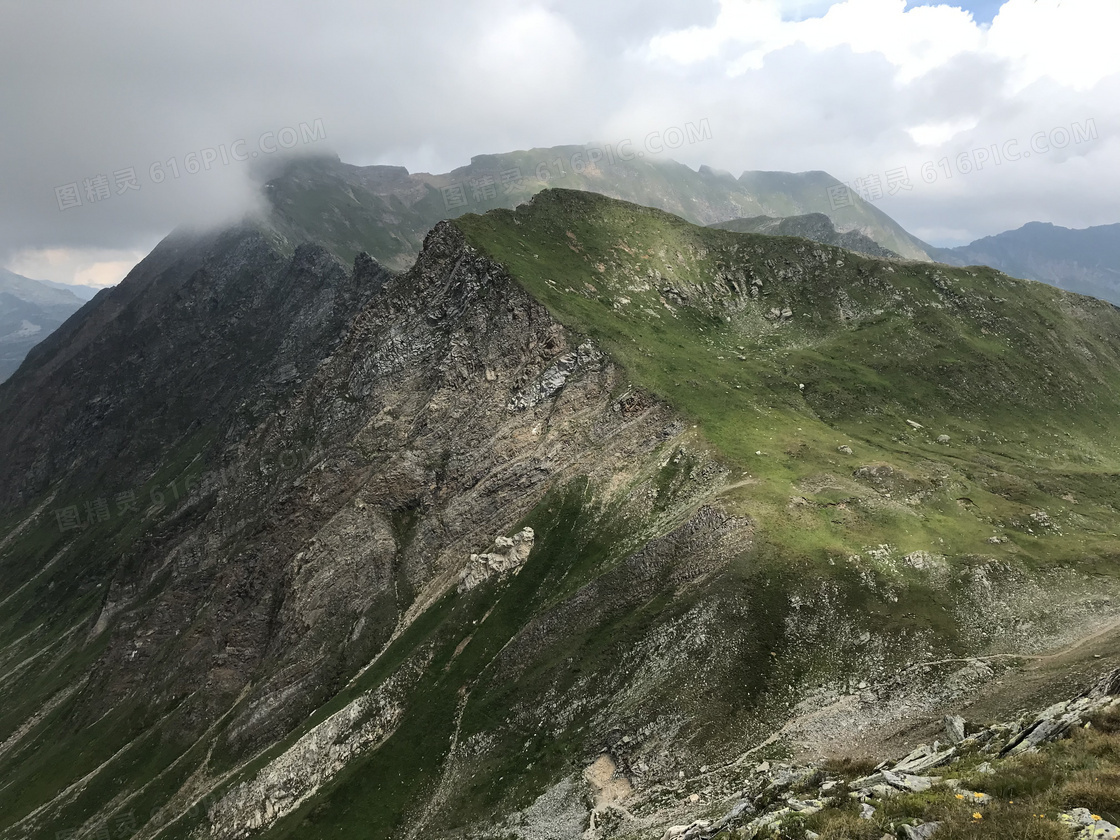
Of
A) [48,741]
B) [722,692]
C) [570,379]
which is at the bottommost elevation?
[48,741]

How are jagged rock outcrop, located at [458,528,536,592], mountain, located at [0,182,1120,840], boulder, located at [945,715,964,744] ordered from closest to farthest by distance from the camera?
1. boulder, located at [945,715,964,744]
2. mountain, located at [0,182,1120,840]
3. jagged rock outcrop, located at [458,528,536,592]

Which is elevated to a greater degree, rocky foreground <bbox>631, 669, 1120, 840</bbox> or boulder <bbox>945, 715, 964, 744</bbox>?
rocky foreground <bbox>631, 669, 1120, 840</bbox>

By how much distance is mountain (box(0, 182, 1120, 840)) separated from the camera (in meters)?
52.4

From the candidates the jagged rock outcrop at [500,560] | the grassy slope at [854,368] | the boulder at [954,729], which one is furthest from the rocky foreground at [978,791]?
the jagged rock outcrop at [500,560]

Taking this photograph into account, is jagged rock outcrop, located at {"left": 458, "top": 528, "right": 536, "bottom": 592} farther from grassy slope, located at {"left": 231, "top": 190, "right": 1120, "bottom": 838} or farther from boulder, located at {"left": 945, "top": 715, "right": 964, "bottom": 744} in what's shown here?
boulder, located at {"left": 945, "top": 715, "right": 964, "bottom": 744}

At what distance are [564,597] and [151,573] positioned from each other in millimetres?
145442

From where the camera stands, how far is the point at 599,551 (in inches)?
3081

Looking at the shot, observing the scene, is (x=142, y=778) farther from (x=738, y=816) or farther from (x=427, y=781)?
(x=738, y=816)

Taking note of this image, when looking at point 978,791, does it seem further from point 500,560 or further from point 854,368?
point 854,368

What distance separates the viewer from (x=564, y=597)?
240 feet

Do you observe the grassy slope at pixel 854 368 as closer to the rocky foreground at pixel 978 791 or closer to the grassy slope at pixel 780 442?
the grassy slope at pixel 780 442

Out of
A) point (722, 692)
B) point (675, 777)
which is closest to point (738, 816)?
point (675, 777)

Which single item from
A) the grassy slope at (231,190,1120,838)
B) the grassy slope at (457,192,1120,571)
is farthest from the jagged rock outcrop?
the grassy slope at (457,192,1120,571)

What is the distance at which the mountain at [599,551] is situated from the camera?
52.4m
